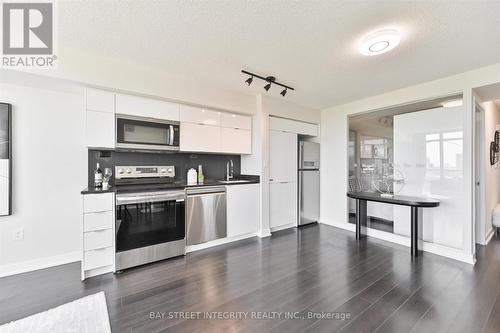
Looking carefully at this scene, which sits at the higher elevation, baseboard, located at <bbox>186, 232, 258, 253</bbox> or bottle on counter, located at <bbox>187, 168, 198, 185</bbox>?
bottle on counter, located at <bbox>187, 168, 198, 185</bbox>

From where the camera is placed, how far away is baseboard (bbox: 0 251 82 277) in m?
2.38

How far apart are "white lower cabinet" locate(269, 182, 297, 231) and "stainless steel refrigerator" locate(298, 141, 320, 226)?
15 centimetres

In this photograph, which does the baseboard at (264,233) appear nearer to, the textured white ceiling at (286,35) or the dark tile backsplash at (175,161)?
the dark tile backsplash at (175,161)

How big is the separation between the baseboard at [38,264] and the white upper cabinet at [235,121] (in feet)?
8.89

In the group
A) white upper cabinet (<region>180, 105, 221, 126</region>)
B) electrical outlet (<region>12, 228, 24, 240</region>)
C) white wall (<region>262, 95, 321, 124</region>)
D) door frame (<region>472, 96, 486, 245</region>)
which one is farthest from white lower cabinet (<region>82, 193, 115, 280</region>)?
door frame (<region>472, 96, 486, 245</region>)

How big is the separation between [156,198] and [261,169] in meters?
1.77

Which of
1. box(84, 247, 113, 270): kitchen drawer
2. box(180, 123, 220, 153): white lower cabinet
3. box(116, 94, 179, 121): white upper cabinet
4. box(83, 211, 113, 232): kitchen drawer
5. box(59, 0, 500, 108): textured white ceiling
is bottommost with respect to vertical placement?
box(84, 247, 113, 270): kitchen drawer

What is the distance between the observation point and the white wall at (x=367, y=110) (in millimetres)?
2717

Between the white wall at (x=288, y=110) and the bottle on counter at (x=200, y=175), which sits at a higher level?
the white wall at (x=288, y=110)

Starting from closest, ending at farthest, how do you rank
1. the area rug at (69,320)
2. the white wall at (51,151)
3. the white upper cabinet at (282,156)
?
the area rug at (69,320) < the white wall at (51,151) < the white upper cabinet at (282,156)

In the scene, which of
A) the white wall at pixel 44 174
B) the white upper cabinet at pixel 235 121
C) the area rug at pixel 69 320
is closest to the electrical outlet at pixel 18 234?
the white wall at pixel 44 174

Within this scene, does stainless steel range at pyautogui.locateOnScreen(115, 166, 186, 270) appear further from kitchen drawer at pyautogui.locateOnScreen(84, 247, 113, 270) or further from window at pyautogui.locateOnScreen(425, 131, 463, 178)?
window at pyautogui.locateOnScreen(425, 131, 463, 178)

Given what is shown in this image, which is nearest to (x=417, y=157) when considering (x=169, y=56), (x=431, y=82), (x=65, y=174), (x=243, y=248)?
(x=431, y=82)

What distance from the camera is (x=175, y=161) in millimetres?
3412
